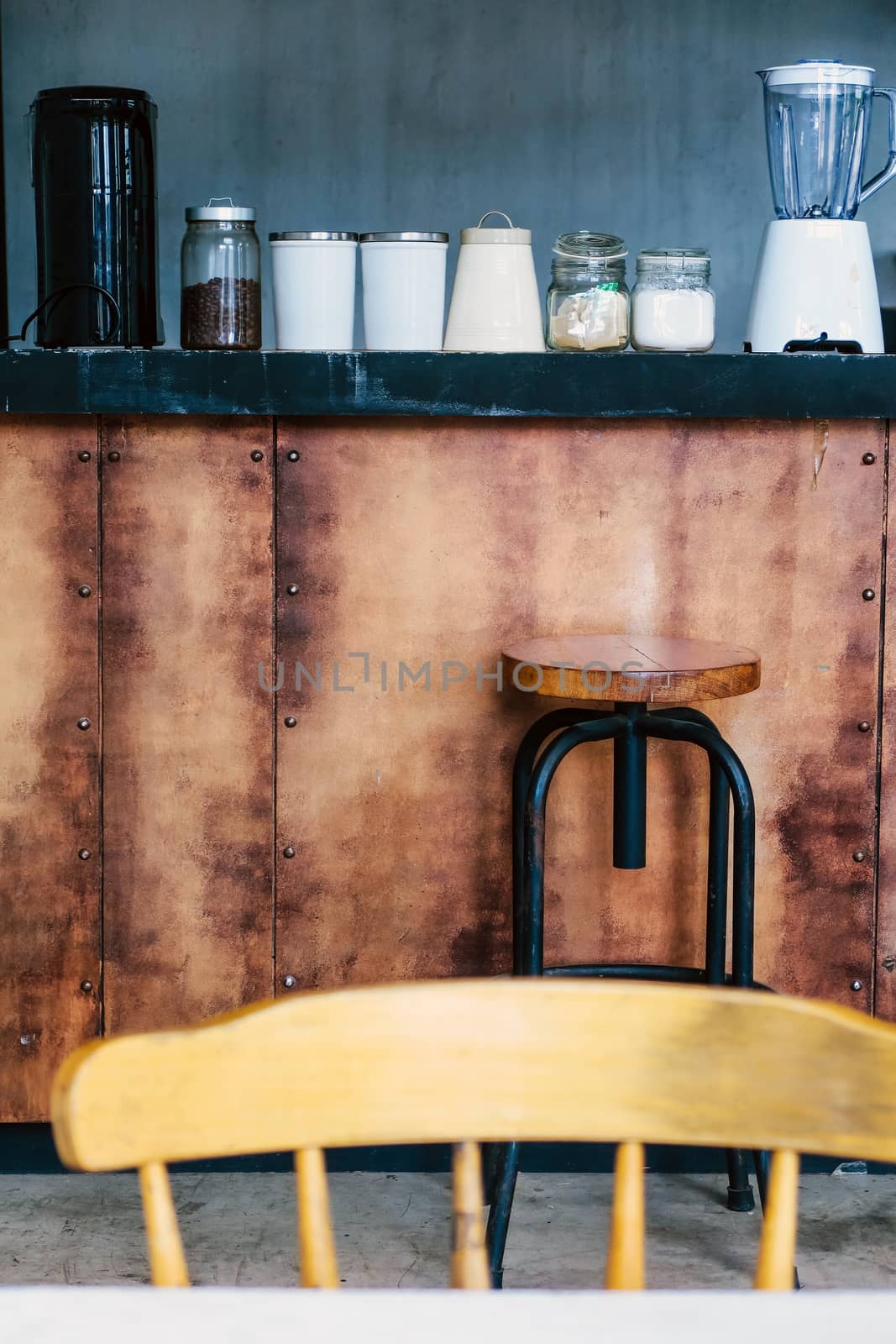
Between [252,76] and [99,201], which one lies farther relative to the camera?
[252,76]

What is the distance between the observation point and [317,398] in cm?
195

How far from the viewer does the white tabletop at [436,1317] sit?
1.77 ft

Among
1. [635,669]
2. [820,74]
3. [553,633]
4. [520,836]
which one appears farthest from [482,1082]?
[820,74]

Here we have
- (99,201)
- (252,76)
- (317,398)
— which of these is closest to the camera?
(317,398)

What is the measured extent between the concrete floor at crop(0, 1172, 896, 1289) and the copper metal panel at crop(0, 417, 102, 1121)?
0.60 ft

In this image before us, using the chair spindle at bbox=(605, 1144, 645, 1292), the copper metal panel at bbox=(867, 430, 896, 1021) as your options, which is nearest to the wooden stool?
the copper metal panel at bbox=(867, 430, 896, 1021)

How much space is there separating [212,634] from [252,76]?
2.21 m

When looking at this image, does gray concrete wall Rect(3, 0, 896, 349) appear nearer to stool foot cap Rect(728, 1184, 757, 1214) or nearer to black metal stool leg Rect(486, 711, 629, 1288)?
black metal stool leg Rect(486, 711, 629, 1288)

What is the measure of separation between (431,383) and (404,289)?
17cm

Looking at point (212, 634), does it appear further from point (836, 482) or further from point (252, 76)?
point (252, 76)

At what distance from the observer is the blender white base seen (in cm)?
Result: 205

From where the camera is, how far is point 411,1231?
6.63 ft

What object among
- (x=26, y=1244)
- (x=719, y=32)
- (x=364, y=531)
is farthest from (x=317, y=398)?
(x=719, y=32)

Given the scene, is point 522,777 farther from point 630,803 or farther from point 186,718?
point 186,718
